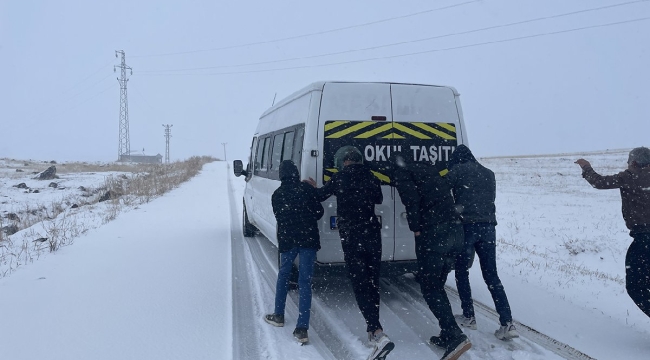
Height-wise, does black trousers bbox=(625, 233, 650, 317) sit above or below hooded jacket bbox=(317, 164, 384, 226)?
below

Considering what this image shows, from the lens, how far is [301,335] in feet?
15.6

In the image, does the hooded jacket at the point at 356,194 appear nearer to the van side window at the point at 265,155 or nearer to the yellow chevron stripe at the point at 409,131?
the yellow chevron stripe at the point at 409,131

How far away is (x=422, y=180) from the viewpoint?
4551 millimetres

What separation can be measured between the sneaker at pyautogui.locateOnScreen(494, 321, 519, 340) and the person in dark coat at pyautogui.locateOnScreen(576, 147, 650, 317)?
1187 millimetres

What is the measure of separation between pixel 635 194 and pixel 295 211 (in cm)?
326

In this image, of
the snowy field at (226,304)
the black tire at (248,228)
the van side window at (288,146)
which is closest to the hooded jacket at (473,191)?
the snowy field at (226,304)

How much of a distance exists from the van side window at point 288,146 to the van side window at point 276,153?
220 mm

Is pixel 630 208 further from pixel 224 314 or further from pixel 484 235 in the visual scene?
pixel 224 314

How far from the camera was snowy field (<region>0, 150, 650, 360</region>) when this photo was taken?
179 inches

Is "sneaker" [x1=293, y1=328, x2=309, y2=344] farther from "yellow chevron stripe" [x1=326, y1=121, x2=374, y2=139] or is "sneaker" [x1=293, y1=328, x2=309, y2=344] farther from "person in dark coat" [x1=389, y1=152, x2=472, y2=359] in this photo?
"yellow chevron stripe" [x1=326, y1=121, x2=374, y2=139]

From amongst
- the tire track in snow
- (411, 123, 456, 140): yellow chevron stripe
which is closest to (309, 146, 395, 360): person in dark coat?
the tire track in snow

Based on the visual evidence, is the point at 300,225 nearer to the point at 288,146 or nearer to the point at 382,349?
the point at 382,349

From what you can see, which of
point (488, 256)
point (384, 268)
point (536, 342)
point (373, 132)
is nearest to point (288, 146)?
point (373, 132)

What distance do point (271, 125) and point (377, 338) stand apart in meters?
4.81
